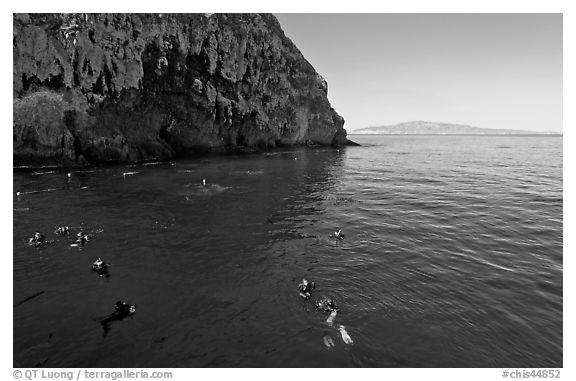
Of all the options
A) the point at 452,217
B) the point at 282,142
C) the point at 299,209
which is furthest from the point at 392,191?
the point at 282,142

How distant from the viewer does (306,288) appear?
16.8 metres

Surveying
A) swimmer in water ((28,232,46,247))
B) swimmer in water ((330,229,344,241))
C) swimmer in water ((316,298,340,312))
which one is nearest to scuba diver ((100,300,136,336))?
swimmer in water ((316,298,340,312))

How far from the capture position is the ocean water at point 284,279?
12719 millimetres

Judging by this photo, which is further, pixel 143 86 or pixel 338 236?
pixel 143 86

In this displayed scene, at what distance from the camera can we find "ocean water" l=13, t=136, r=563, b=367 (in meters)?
12.7

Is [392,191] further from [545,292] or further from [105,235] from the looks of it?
[105,235]

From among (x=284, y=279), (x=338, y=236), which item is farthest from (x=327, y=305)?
(x=338, y=236)

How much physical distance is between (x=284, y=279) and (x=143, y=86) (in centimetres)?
5942

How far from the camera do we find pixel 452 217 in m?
30.4

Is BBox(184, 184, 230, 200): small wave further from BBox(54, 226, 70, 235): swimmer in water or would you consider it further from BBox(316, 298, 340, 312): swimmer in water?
BBox(316, 298, 340, 312): swimmer in water

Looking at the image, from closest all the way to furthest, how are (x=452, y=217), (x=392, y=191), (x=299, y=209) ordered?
(x=452, y=217) < (x=299, y=209) < (x=392, y=191)

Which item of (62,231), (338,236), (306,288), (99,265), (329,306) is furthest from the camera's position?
(338,236)

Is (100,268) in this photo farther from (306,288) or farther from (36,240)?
(306,288)

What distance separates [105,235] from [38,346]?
12.9 m
